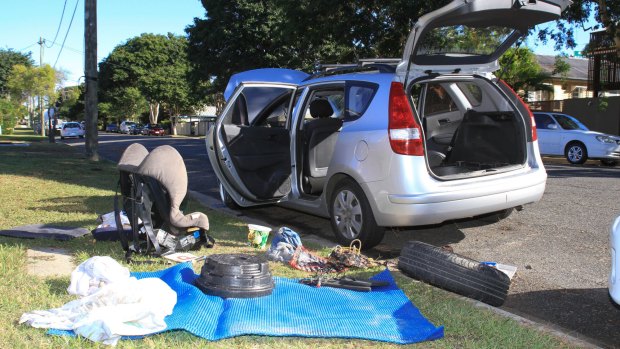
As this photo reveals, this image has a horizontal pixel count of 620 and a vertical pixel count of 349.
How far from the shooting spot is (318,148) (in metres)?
6.65

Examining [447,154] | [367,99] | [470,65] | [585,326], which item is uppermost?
[470,65]

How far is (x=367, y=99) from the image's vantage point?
5.45 meters

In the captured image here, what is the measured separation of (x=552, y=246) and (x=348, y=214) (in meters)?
2.20

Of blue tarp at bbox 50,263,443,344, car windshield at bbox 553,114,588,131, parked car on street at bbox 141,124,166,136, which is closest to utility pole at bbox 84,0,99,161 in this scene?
blue tarp at bbox 50,263,443,344

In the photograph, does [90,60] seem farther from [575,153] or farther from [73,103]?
[73,103]

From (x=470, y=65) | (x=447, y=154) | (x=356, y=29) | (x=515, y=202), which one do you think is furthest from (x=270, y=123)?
(x=356, y=29)

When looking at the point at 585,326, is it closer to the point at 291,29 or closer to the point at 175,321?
the point at 175,321

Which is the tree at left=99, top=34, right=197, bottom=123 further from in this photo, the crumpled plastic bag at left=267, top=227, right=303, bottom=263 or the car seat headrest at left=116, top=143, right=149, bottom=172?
the crumpled plastic bag at left=267, top=227, right=303, bottom=263

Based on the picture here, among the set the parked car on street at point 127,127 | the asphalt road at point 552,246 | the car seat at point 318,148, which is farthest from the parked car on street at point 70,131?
the car seat at point 318,148

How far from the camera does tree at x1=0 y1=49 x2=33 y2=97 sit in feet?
258

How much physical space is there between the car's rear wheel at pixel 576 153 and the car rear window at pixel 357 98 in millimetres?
13080

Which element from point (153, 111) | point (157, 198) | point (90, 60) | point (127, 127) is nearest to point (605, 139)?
point (157, 198)

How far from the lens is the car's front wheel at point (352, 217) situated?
17.7ft

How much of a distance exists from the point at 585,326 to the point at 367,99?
2787 millimetres
